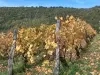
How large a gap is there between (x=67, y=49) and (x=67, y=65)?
195cm

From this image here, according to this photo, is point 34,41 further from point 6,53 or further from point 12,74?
point 6,53

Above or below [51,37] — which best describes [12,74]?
below

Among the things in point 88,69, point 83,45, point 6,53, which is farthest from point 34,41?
point 83,45

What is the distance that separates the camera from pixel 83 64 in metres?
29.6

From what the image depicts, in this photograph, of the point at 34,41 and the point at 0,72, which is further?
the point at 34,41

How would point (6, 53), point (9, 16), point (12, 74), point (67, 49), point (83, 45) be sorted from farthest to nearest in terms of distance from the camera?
point (9, 16) < point (83, 45) < point (6, 53) < point (67, 49) < point (12, 74)

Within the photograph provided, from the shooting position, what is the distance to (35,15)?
15300 centimetres

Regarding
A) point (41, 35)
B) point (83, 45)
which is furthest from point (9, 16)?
point (41, 35)

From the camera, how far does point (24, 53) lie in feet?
98.7

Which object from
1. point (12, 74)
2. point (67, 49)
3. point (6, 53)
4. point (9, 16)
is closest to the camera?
point (12, 74)

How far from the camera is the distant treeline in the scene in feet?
382

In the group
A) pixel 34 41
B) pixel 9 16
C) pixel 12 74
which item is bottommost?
pixel 12 74

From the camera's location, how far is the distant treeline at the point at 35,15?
117 m

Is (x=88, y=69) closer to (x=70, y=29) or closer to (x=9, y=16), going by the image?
(x=70, y=29)
